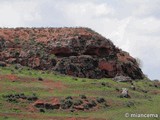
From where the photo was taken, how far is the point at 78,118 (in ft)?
145

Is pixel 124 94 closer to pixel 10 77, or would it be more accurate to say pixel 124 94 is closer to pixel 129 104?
pixel 129 104

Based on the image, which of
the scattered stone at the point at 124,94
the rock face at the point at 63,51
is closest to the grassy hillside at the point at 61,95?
the scattered stone at the point at 124,94

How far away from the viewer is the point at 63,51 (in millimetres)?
70188

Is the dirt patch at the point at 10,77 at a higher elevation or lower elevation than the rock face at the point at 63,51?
lower

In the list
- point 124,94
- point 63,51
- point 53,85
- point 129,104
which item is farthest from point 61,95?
point 63,51

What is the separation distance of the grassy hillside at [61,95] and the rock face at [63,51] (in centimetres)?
383

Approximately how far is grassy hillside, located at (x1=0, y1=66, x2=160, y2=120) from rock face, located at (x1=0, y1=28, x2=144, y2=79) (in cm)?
383

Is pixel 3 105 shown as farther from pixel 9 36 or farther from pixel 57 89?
pixel 9 36

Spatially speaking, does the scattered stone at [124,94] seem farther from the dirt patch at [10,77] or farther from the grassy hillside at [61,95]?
the dirt patch at [10,77]

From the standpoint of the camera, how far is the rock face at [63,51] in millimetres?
68625

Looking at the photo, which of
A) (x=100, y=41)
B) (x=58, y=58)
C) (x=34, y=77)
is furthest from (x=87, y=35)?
(x=34, y=77)

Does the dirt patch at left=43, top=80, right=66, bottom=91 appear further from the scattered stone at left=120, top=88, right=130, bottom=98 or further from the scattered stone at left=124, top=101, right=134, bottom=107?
the scattered stone at left=124, top=101, right=134, bottom=107

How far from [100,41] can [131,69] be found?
9717 mm

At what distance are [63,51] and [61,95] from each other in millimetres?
18954
